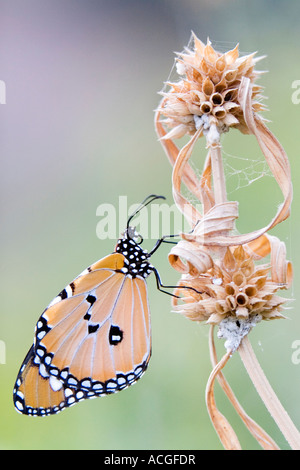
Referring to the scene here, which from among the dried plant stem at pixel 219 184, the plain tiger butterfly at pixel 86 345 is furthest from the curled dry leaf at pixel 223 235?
the plain tiger butterfly at pixel 86 345

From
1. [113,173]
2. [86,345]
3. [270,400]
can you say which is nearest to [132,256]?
[86,345]

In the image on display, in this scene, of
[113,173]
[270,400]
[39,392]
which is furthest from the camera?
[113,173]

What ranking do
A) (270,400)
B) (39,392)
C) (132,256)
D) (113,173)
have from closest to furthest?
(270,400)
(39,392)
(132,256)
(113,173)

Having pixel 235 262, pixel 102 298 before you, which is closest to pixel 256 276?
pixel 235 262

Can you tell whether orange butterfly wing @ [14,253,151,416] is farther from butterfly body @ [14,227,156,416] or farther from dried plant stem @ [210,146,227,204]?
dried plant stem @ [210,146,227,204]

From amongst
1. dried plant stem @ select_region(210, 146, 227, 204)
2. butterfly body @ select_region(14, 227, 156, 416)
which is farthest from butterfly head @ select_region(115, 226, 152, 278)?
dried plant stem @ select_region(210, 146, 227, 204)

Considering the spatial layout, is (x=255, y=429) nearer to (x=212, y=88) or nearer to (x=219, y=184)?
(x=219, y=184)

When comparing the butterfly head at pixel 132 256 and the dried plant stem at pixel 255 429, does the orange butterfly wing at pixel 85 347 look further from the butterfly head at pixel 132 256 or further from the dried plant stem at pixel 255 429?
the dried plant stem at pixel 255 429
